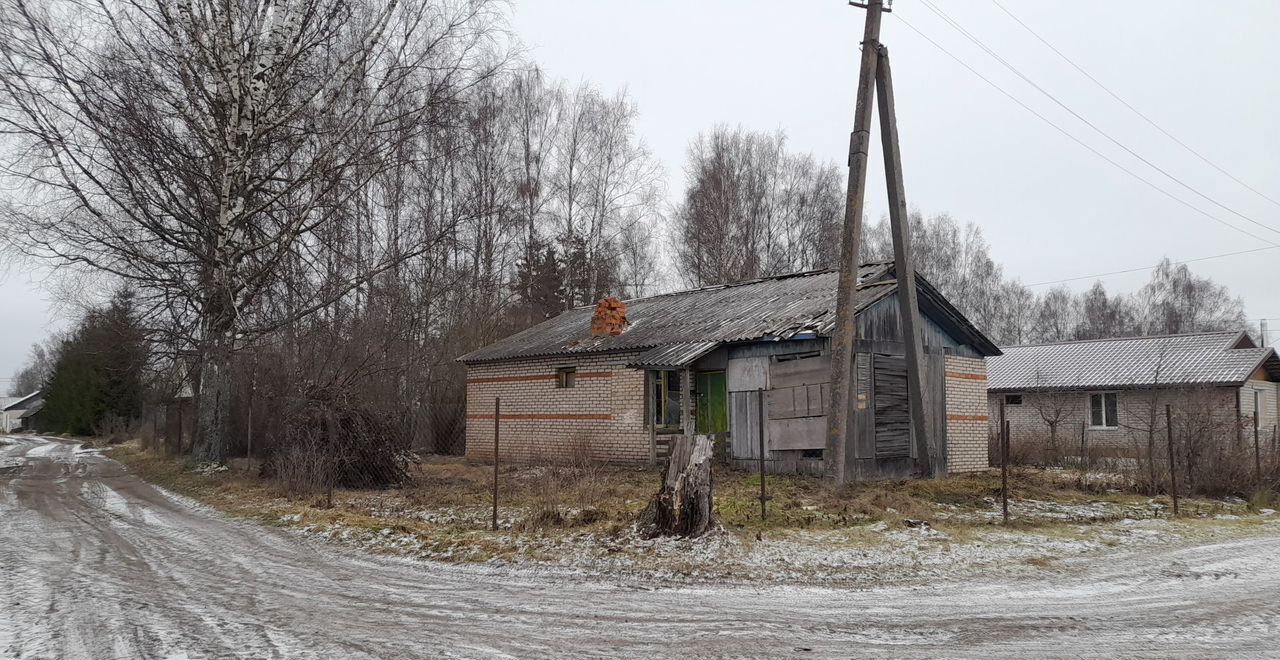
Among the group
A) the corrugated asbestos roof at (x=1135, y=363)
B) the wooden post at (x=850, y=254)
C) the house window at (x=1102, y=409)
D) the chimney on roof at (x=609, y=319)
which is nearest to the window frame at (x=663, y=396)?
the chimney on roof at (x=609, y=319)

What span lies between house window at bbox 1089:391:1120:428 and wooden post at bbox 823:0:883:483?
832 inches

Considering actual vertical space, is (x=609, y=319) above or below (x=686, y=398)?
above

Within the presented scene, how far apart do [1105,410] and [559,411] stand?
2019 centimetres

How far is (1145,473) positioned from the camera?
→ 14.3m

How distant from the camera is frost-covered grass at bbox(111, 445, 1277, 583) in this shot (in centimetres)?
808

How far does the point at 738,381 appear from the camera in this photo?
1711 centimetres

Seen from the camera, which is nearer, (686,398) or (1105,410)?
(686,398)

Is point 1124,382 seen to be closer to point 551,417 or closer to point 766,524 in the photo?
point 551,417

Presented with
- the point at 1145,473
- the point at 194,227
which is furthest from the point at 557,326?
the point at 1145,473

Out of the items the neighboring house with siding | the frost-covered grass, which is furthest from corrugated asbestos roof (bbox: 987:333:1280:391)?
the frost-covered grass

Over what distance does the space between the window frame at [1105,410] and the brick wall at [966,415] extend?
1171 centimetres

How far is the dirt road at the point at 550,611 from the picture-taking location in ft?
17.1

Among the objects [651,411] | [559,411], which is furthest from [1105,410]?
[559,411]

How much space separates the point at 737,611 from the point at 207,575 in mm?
4721
